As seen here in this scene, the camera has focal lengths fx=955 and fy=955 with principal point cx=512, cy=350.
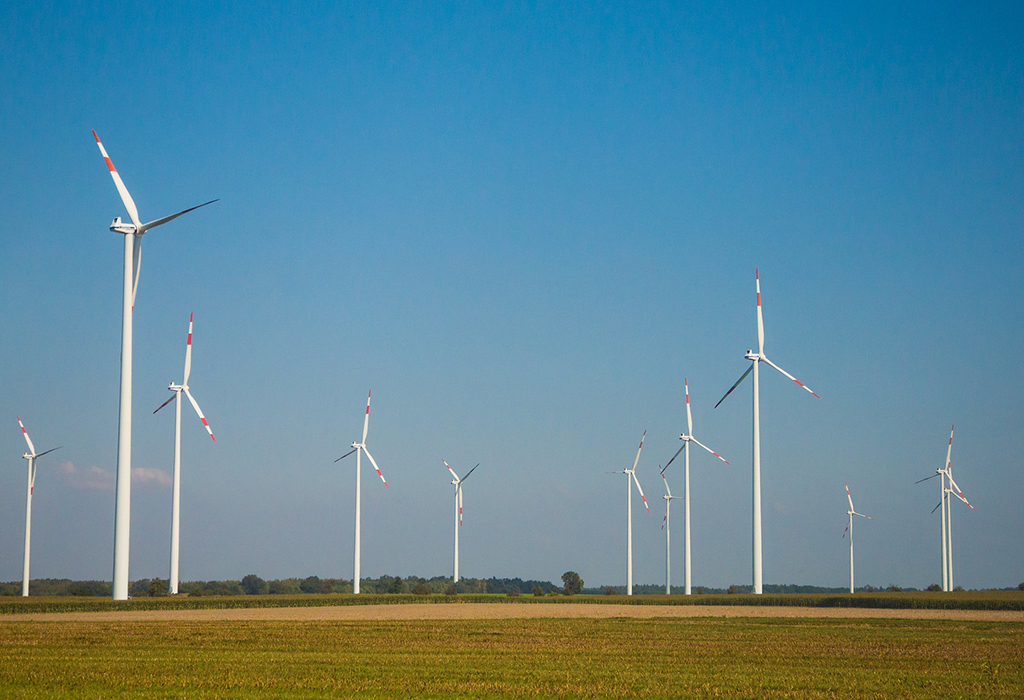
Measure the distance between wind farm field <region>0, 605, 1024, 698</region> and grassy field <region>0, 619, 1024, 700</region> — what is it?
0.05 meters

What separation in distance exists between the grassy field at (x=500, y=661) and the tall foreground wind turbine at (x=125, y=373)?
515 inches

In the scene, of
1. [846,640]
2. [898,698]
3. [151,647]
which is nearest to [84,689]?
[151,647]

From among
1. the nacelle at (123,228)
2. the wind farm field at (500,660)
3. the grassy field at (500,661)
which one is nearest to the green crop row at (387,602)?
the wind farm field at (500,660)

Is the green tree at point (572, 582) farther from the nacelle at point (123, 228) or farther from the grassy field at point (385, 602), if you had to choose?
the nacelle at point (123, 228)

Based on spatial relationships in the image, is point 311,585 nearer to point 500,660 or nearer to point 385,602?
point 385,602

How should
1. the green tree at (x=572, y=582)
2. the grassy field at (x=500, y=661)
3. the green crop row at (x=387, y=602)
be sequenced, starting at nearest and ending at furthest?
1. the grassy field at (x=500, y=661)
2. the green crop row at (x=387, y=602)
3. the green tree at (x=572, y=582)

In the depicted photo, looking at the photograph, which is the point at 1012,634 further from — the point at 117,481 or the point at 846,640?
the point at 117,481

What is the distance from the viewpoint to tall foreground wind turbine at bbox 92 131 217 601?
5306 cm

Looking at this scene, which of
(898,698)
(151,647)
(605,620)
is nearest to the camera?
(898,698)

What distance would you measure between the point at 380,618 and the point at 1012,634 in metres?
29.2

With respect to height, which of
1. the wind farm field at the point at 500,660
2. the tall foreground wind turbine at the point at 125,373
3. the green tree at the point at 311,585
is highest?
the tall foreground wind turbine at the point at 125,373

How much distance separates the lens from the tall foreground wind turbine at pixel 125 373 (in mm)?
53062

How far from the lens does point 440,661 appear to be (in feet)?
90.9

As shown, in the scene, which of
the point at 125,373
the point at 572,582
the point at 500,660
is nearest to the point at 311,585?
the point at 572,582
